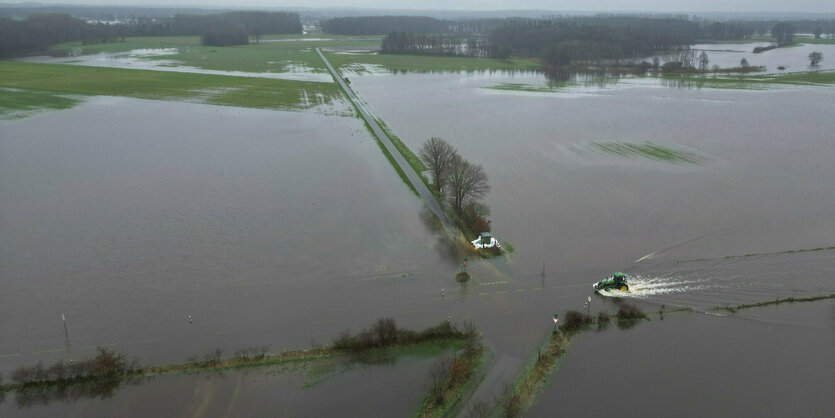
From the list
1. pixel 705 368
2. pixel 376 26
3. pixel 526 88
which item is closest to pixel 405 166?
pixel 705 368

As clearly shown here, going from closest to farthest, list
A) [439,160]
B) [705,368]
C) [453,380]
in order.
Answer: [453,380]
[705,368]
[439,160]

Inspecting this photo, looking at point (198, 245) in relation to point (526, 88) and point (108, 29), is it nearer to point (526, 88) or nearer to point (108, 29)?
point (526, 88)

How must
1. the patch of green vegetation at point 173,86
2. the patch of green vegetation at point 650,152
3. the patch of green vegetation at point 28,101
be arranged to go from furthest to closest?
1. the patch of green vegetation at point 173,86
2. the patch of green vegetation at point 28,101
3. the patch of green vegetation at point 650,152

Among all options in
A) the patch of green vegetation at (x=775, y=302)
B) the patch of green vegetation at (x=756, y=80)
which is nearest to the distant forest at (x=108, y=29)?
the patch of green vegetation at (x=756, y=80)

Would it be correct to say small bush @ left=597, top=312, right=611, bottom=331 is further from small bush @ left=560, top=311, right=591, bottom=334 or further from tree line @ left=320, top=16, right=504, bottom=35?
tree line @ left=320, top=16, right=504, bottom=35

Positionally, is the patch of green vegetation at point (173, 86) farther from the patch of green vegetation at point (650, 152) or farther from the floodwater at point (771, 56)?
the floodwater at point (771, 56)

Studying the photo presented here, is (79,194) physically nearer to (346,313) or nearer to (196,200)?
(196,200)
